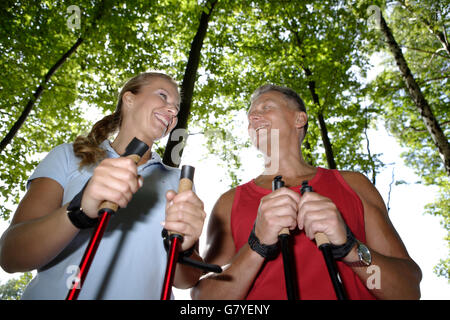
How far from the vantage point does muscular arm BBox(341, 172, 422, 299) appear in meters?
1.77

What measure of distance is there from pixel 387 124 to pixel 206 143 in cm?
906

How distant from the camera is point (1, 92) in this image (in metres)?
8.38

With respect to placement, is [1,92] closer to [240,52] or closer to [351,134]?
[240,52]

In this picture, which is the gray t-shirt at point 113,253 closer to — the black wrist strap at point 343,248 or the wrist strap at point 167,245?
the wrist strap at point 167,245

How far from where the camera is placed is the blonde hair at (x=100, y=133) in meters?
2.08

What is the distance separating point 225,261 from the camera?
90.4 inches

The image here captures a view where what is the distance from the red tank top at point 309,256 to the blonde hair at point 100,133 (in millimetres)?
1237

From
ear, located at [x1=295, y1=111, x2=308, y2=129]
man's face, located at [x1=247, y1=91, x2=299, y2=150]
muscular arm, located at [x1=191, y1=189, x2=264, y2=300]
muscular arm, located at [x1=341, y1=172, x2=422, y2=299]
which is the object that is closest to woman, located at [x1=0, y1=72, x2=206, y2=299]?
muscular arm, located at [x1=191, y1=189, x2=264, y2=300]

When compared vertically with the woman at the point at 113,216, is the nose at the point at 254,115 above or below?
above

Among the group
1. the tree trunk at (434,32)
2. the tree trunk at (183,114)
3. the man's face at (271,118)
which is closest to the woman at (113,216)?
the man's face at (271,118)

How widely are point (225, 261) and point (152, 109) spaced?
1.42 m

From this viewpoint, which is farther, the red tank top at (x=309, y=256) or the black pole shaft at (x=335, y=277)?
the red tank top at (x=309, y=256)

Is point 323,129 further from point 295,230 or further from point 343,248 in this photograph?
point 343,248

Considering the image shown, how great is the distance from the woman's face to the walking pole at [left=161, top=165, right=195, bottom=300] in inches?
50.5
